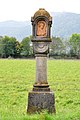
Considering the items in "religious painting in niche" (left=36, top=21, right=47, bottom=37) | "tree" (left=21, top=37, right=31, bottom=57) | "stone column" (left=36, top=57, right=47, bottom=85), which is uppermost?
"religious painting in niche" (left=36, top=21, right=47, bottom=37)

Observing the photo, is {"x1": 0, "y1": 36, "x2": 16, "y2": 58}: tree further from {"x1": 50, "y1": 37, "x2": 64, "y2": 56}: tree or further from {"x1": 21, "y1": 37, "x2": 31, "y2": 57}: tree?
{"x1": 50, "y1": 37, "x2": 64, "y2": 56}: tree

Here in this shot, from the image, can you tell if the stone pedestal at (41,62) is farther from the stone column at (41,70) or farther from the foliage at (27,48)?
the foliage at (27,48)

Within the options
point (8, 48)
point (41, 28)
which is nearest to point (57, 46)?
point (8, 48)

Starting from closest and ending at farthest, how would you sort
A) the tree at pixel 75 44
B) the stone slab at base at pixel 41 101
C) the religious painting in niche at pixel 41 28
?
the stone slab at base at pixel 41 101 < the religious painting in niche at pixel 41 28 < the tree at pixel 75 44

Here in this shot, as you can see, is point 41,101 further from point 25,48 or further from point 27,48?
point 25,48

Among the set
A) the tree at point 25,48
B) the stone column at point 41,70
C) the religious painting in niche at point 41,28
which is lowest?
the tree at point 25,48

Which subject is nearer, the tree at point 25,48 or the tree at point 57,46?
the tree at point 25,48

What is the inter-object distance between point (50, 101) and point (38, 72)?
2.85ft

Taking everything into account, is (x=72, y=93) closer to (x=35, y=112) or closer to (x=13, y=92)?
(x=13, y=92)

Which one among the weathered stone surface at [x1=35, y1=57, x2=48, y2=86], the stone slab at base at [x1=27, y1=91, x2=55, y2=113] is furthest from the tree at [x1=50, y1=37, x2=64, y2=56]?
the stone slab at base at [x1=27, y1=91, x2=55, y2=113]

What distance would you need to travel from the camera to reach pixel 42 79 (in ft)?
35.4

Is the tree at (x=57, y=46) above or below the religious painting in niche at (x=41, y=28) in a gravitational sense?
below

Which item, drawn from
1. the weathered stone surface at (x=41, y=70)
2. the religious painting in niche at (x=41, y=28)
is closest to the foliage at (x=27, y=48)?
the religious painting in niche at (x=41, y=28)

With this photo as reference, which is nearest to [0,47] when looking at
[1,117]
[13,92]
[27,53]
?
[27,53]
